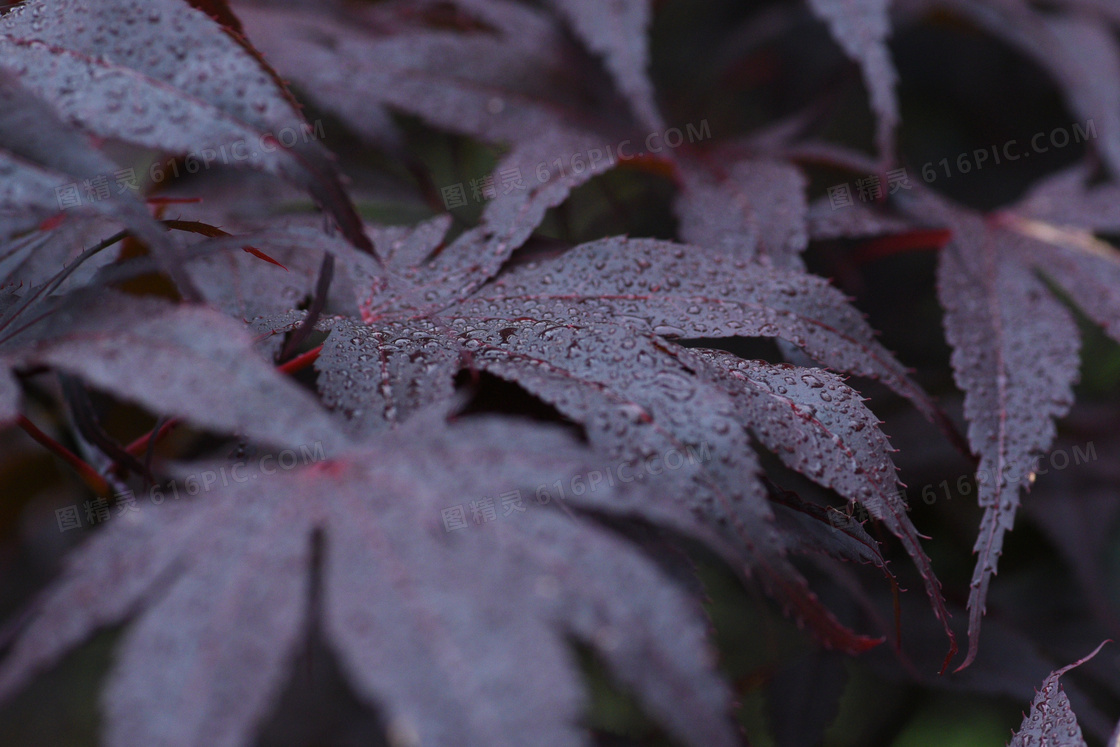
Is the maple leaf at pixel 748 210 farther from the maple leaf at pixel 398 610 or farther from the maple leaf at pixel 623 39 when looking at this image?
the maple leaf at pixel 398 610

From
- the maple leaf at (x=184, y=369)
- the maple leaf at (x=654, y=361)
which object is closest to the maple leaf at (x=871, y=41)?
the maple leaf at (x=654, y=361)

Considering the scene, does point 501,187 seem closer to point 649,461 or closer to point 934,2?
point 649,461

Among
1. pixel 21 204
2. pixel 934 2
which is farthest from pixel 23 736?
pixel 934 2

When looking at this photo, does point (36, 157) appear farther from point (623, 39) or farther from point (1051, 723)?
point (1051, 723)

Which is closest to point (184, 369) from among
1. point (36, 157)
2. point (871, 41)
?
point (36, 157)

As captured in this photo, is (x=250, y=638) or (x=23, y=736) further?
(x=23, y=736)

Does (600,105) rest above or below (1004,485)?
above
